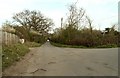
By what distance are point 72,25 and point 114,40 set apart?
11142mm

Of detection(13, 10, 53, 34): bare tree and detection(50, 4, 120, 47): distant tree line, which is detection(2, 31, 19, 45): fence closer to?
detection(50, 4, 120, 47): distant tree line

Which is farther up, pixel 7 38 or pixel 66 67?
pixel 7 38

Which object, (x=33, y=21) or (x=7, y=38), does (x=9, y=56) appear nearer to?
(x=7, y=38)

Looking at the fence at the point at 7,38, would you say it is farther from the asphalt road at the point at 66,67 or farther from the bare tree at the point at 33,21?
the bare tree at the point at 33,21

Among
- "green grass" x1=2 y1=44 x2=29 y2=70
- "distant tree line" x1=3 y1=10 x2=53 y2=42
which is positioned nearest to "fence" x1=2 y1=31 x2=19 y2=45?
"green grass" x1=2 y1=44 x2=29 y2=70

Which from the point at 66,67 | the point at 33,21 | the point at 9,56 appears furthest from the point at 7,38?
the point at 33,21

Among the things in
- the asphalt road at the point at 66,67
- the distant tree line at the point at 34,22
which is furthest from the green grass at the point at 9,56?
the distant tree line at the point at 34,22

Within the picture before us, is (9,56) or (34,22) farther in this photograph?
(34,22)

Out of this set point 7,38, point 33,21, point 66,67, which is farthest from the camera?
point 33,21

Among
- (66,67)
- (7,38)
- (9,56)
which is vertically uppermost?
(7,38)

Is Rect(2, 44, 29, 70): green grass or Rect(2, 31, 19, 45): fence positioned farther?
Rect(2, 31, 19, 45): fence

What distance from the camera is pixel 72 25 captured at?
166 feet

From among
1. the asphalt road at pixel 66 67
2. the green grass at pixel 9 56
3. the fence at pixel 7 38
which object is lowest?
the asphalt road at pixel 66 67

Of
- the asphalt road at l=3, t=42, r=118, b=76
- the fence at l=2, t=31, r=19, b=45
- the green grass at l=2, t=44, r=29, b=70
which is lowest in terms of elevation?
the asphalt road at l=3, t=42, r=118, b=76
